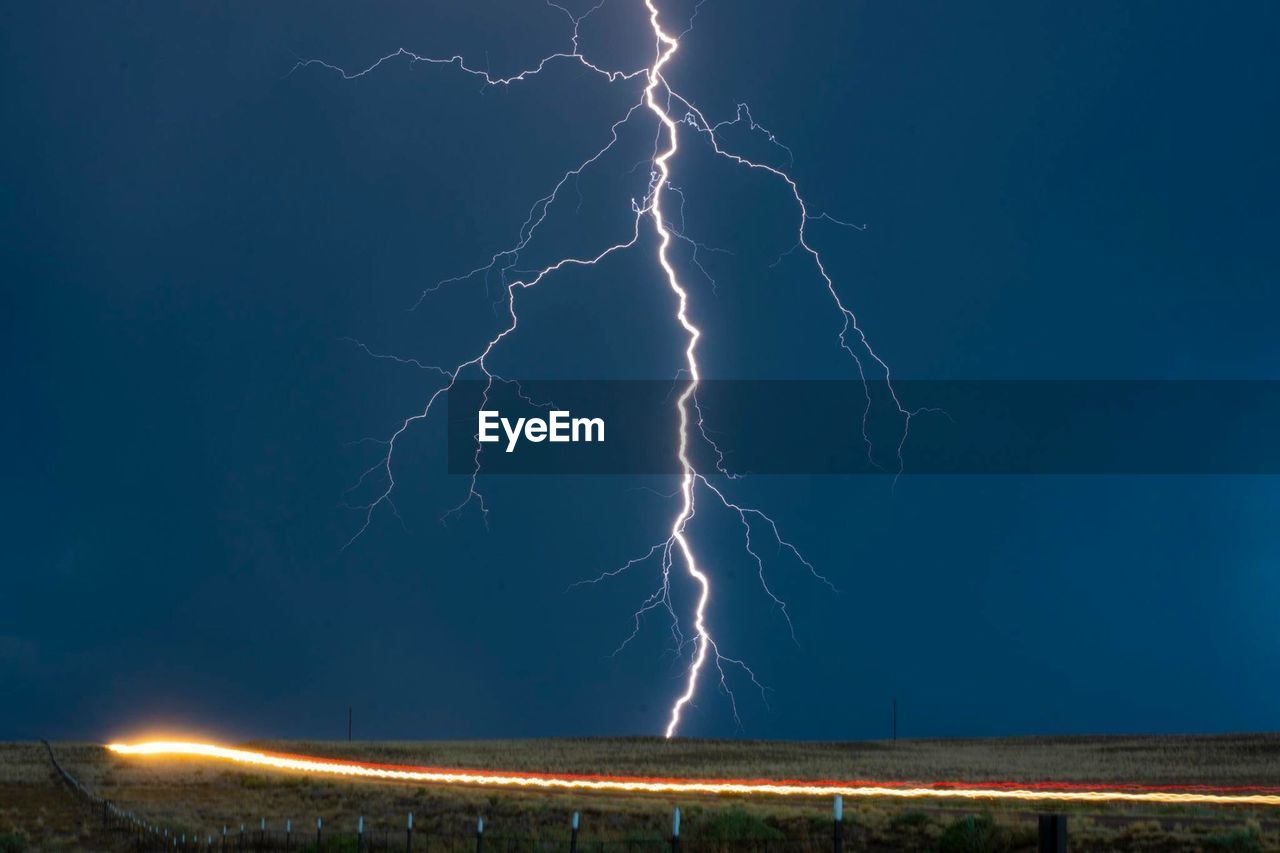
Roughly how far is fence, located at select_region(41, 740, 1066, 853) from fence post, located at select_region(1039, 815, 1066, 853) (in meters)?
4.17

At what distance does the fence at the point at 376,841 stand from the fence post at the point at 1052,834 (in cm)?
417

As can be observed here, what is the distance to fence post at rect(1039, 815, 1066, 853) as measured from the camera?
7938mm

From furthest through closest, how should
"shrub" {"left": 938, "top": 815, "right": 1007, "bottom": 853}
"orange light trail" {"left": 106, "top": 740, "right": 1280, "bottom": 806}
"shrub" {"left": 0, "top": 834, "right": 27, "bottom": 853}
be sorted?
"orange light trail" {"left": 106, "top": 740, "right": 1280, "bottom": 806}
"shrub" {"left": 0, "top": 834, "right": 27, "bottom": 853}
"shrub" {"left": 938, "top": 815, "right": 1007, "bottom": 853}

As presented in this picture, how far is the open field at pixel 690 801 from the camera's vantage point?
16141 millimetres

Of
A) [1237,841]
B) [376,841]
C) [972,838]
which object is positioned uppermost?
[1237,841]

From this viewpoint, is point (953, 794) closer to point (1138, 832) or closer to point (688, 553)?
point (1138, 832)

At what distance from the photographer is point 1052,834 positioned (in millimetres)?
7984

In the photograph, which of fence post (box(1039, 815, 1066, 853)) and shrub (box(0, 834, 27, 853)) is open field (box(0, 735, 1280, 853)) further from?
fence post (box(1039, 815, 1066, 853))

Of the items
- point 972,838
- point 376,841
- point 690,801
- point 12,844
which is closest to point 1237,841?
point 972,838

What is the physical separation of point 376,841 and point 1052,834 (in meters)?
12.6

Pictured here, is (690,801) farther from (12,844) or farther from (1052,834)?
(1052,834)

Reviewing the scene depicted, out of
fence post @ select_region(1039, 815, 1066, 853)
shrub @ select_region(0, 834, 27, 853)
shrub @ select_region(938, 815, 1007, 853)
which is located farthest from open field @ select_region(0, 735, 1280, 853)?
fence post @ select_region(1039, 815, 1066, 853)

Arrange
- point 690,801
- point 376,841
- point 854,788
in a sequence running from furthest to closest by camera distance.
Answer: point 854,788
point 690,801
point 376,841

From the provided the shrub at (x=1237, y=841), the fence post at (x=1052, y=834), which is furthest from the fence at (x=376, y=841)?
the fence post at (x=1052, y=834)
